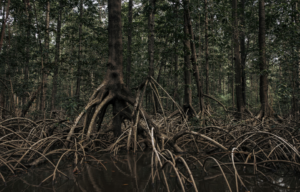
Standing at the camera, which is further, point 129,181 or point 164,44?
point 164,44

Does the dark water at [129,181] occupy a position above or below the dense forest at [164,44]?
below

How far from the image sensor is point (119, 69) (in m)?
5.51

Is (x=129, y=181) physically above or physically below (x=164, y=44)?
below

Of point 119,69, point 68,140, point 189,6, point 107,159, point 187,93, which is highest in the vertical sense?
point 189,6

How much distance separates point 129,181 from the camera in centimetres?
309

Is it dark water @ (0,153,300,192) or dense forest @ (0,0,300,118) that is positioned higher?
dense forest @ (0,0,300,118)

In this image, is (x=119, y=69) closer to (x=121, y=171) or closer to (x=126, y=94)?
(x=126, y=94)

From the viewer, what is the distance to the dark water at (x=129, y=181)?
277cm

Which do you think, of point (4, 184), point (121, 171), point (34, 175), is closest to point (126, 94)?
point (121, 171)

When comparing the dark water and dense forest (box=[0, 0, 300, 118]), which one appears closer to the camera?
the dark water

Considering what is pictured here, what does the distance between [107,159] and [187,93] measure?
463cm

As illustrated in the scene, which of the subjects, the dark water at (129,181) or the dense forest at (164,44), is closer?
the dark water at (129,181)

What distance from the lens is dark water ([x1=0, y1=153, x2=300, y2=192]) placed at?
277cm

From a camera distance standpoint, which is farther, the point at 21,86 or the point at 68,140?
the point at 21,86
